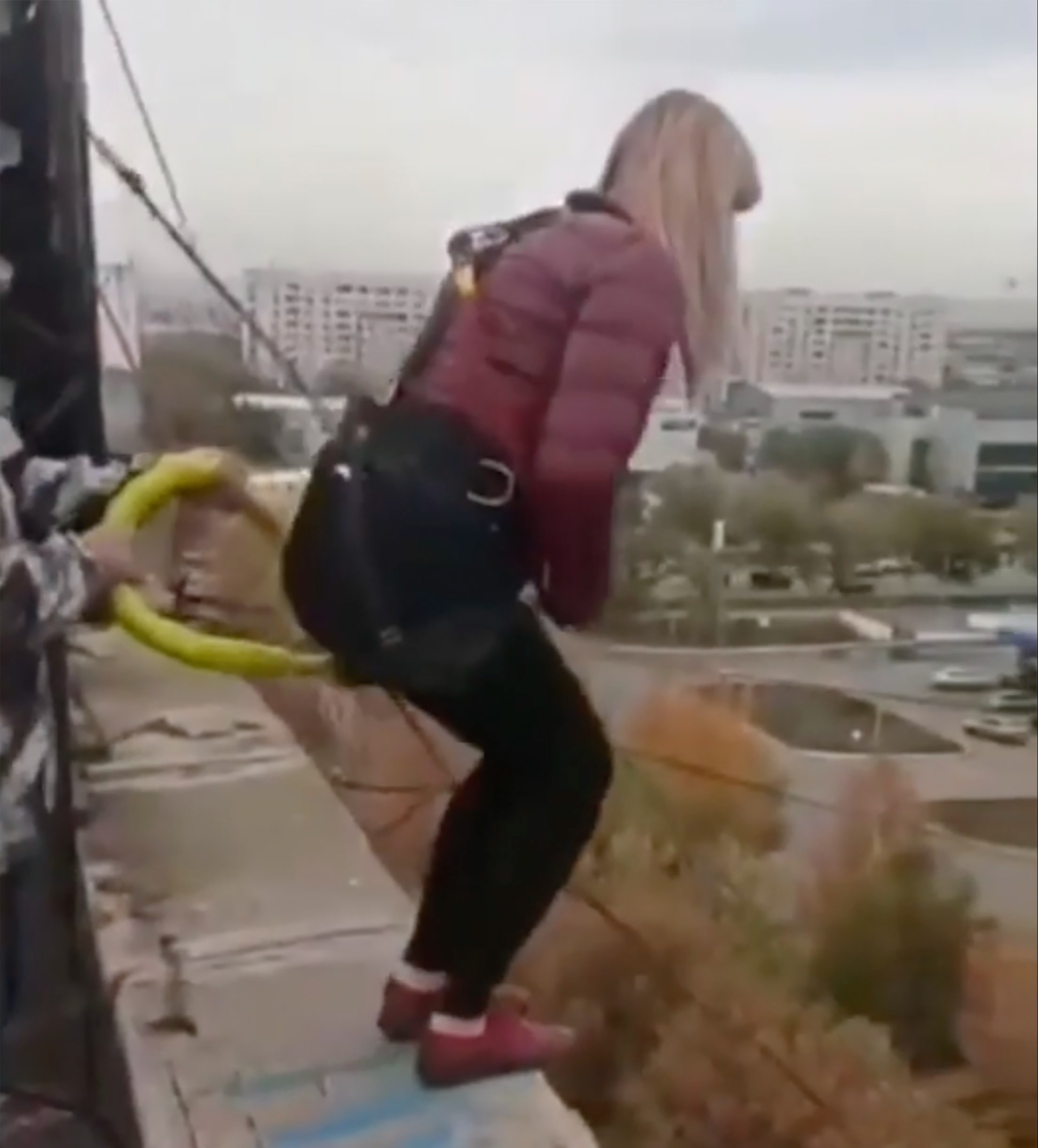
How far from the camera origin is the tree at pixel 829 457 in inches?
34.0

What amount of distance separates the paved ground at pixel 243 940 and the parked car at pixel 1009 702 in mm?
337

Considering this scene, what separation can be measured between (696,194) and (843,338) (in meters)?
0.13

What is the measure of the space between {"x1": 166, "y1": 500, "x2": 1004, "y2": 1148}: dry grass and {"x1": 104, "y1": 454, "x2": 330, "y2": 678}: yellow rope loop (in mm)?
27

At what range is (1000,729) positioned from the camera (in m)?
0.95

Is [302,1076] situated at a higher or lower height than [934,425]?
lower

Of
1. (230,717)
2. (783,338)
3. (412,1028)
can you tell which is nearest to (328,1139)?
(412,1028)

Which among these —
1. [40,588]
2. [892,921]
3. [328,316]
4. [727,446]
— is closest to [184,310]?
[328,316]

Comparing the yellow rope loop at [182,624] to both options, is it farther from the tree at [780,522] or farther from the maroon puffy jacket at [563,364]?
the tree at [780,522]

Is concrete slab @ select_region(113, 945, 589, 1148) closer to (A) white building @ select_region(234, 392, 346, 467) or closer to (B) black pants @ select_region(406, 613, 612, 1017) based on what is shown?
(B) black pants @ select_region(406, 613, 612, 1017)

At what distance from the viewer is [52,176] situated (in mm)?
756

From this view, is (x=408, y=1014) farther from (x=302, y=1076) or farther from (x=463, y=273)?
(x=463, y=273)

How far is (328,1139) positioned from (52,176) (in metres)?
0.46

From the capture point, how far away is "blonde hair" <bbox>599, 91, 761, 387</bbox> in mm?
775

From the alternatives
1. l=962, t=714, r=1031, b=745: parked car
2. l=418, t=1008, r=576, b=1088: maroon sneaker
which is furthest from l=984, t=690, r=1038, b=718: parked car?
l=418, t=1008, r=576, b=1088: maroon sneaker
